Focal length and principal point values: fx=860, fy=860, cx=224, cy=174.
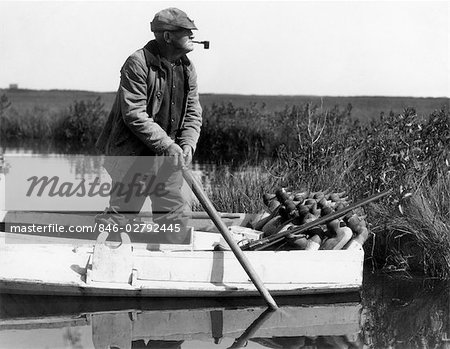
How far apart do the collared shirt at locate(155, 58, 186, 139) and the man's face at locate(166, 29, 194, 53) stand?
168mm

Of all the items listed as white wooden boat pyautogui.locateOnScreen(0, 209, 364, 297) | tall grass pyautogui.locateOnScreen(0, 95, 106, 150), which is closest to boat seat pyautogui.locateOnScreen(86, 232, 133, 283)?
white wooden boat pyautogui.locateOnScreen(0, 209, 364, 297)

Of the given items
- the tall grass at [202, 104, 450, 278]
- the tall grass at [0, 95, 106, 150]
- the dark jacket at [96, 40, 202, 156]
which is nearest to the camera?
the dark jacket at [96, 40, 202, 156]

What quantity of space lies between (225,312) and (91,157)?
12.9m

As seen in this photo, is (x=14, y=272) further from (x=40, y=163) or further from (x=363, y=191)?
(x=40, y=163)

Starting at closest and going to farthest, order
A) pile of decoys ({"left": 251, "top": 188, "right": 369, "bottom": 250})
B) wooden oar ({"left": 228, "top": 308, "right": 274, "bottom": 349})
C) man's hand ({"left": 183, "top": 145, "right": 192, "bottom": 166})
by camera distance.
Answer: wooden oar ({"left": 228, "top": 308, "right": 274, "bottom": 349}) < man's hand ({"left": 183, "top": 145, "right": 192, "bottom": 166}) < pile of decoys ({"left": 251, "top": 188, "right": 369, "bottom": 250})

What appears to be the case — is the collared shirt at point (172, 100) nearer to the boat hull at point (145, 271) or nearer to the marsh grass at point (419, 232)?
the boat hull at point (145, 271)

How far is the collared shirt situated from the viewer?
710cm

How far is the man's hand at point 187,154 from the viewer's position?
23.2ft

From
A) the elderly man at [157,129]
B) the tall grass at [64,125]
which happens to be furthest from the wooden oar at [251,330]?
the tall grass at [64,125]

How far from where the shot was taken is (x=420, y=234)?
8141mm

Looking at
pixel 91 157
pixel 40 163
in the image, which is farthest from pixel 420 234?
pixel 91 157

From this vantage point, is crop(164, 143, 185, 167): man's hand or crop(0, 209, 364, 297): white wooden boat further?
crop(164, 143, 185, 167): man's hand

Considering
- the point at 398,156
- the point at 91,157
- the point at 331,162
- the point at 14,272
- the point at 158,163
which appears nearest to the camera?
the point at 14,272

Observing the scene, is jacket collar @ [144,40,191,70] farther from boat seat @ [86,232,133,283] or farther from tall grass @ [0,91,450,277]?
tall grass @ [0,91,450,277]
